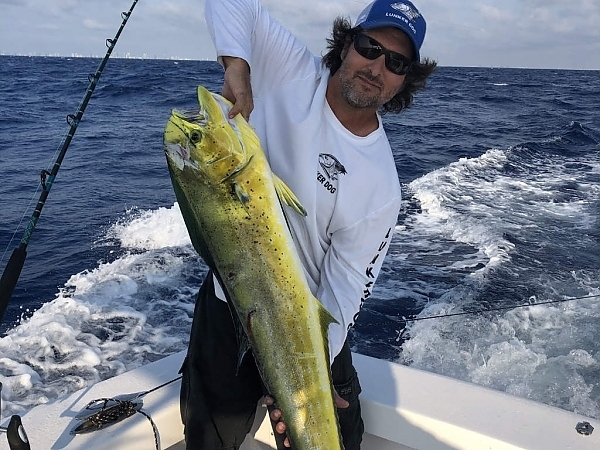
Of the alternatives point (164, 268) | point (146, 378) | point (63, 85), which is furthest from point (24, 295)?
point (63, 85)

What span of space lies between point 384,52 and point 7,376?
3901 millimetres

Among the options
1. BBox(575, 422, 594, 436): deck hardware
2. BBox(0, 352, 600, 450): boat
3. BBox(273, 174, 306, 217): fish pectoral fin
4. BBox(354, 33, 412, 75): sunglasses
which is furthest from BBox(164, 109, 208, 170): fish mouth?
BBox(575, 422, 594, 436): deck hardware

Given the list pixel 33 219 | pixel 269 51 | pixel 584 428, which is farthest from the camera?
pixel 33 219

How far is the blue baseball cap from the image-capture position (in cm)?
193

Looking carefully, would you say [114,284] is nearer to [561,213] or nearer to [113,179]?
[113,179]

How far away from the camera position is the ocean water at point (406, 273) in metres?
4.58

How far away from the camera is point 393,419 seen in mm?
2344

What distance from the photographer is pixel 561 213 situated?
8.74 metres

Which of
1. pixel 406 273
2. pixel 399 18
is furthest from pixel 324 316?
pixel 406 273

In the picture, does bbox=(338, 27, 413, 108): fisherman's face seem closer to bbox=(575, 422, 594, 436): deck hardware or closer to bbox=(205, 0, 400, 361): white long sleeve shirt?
bbox=(205, 0, 400, 361): white long sleeve shirt

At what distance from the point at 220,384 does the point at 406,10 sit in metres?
1.50

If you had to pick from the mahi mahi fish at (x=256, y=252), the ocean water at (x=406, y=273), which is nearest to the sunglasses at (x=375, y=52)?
the mahi mahi fish at (x=256, y=252)

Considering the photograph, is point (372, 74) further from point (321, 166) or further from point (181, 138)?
point (181, 138)

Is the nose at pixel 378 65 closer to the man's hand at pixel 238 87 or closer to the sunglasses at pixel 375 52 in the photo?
the sunglasses at pixel 375 52
